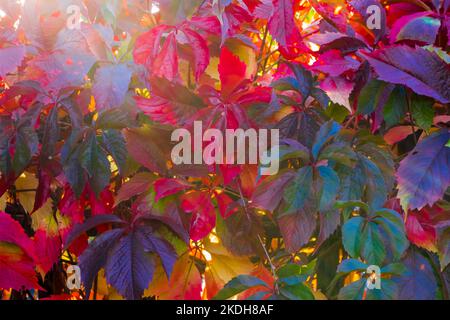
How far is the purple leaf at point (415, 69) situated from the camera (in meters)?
0.69

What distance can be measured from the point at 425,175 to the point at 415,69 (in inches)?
4.9

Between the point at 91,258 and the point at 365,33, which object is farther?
the point at 365,33

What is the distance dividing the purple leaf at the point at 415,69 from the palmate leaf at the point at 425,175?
0.19ft

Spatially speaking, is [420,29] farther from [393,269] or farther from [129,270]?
[129,270]

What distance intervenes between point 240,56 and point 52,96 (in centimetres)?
24

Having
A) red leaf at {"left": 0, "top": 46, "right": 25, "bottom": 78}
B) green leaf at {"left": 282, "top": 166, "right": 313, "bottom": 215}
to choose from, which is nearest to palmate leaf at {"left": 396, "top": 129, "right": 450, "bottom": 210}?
green leaf at {"left": 282, "top": 166, "right": 313, "bottom": 215}

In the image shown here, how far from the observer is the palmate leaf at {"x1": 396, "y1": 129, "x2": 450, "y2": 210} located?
2.20ft

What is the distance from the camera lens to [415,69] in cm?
69

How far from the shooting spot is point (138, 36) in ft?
2.52

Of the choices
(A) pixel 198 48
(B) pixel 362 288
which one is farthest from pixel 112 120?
(B) pixel 362 288

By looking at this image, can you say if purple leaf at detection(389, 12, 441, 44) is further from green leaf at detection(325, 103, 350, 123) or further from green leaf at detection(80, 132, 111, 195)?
green leaf at detection(80, 132, 111, 195)

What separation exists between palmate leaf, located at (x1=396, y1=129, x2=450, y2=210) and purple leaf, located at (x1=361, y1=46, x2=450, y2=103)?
0.19 ft
